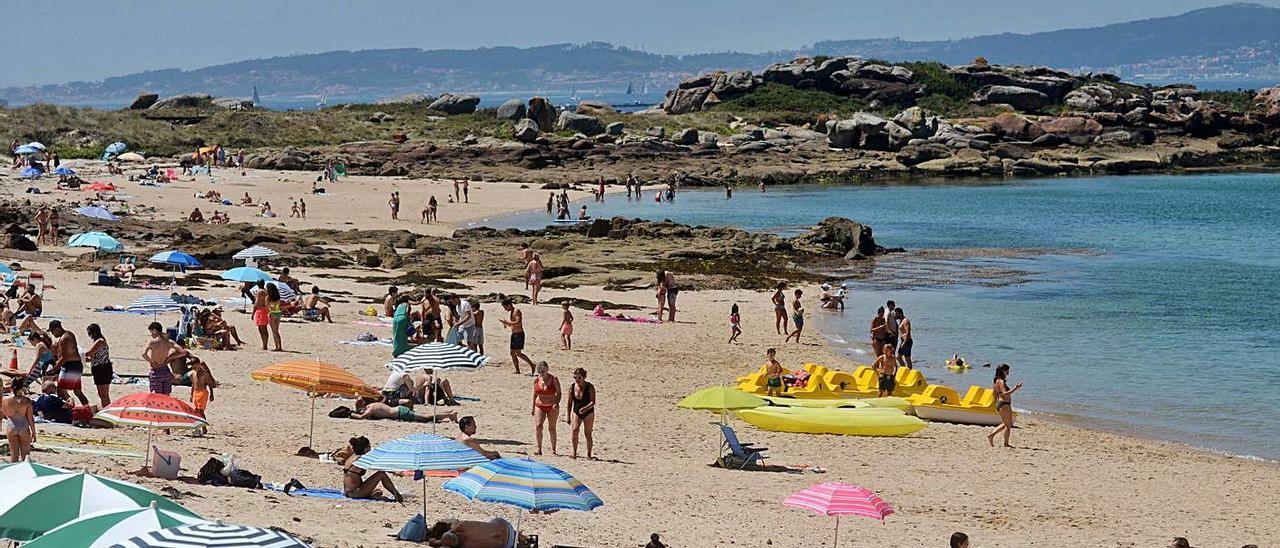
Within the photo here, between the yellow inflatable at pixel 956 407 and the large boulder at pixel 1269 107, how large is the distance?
8129cm

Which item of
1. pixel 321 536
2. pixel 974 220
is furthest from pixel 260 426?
pixel 974 220

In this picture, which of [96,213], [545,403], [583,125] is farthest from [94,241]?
[583,125]

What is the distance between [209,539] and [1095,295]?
29.9 m

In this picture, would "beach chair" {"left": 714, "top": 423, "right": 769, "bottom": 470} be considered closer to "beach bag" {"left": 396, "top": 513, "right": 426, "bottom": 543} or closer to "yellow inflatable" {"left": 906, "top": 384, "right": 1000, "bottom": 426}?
"yellow inflatable" {"left": 906, "top": 384, "right": 1000, "bottom": 426}

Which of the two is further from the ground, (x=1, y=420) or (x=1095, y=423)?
(x=1, y=420)

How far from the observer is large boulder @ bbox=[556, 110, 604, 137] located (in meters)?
86.4

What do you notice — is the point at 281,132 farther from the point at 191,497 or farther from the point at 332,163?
the point at 191,497

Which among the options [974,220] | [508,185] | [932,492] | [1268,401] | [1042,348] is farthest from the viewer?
[508,185]

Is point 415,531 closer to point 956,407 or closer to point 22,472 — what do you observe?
point 22,472

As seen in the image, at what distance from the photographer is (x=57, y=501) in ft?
30.6

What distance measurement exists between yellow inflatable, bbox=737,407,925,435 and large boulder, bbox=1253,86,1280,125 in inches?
3257

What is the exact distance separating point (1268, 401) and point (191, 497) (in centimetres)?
1716

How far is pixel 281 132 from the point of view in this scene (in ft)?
273

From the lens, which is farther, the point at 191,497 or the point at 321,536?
the point at 191,497
